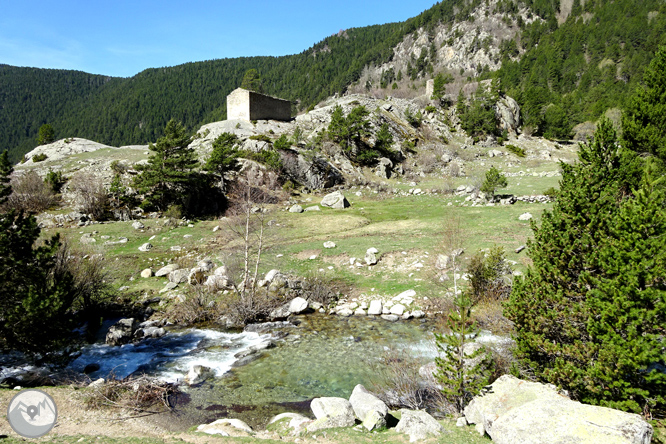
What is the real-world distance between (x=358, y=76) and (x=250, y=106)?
99508mm

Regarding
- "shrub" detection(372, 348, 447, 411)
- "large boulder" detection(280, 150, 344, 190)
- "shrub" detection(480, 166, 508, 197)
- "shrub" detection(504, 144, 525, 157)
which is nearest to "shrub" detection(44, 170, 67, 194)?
"large boulder" detection(280, 150, 344, 190)

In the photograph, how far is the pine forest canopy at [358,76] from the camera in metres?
91.2

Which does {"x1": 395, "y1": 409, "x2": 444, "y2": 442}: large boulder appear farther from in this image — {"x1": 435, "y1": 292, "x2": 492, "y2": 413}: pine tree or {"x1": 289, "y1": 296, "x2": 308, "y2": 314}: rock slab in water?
{"x1": 289, "y1": 296, "x2": 308, "y2": 314}: rock slab in water

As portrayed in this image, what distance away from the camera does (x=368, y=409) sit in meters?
9.11

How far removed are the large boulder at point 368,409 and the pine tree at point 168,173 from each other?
32.7 m

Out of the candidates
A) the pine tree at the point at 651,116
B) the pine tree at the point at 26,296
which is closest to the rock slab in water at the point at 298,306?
the pine tree at the point at 26,296

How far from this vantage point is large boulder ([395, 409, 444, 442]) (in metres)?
7.72

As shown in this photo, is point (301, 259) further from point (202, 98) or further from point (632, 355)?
point (202, 98)

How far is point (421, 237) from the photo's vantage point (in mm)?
25562

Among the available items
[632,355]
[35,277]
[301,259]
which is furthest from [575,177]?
[301,259]

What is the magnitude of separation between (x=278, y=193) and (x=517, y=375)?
3560cm

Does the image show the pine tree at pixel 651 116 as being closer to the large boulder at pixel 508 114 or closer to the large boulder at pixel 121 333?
the large boulder at pixel 121 333

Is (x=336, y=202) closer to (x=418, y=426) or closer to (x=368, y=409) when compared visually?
(x=368, y=409)

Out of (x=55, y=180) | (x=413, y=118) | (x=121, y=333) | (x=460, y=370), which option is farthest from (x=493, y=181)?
(x=55, y=180)
